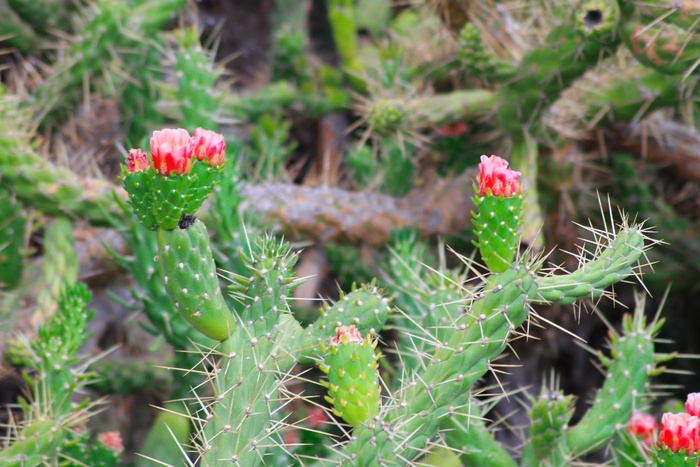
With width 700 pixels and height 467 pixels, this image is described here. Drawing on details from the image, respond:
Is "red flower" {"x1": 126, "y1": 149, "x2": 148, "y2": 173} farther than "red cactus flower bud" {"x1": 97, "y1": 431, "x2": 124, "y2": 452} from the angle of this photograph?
No

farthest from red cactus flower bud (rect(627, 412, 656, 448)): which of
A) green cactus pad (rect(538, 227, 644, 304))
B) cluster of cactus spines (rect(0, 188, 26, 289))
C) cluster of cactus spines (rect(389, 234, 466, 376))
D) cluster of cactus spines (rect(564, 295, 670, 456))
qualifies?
cluster of cactus spines (rect(0, 188, 26, 289))

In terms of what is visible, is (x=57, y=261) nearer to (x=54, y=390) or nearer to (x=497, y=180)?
(x=54, y=390)

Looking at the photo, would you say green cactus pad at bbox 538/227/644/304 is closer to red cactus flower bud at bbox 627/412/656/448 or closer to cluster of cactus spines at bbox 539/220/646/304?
cluster of cactus spines at bbox 539/220/646/304

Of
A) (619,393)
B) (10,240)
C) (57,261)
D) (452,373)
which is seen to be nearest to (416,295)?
(619,393)

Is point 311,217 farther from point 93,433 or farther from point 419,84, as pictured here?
point 93,433

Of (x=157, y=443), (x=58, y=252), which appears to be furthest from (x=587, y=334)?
(x=58, y=252)
